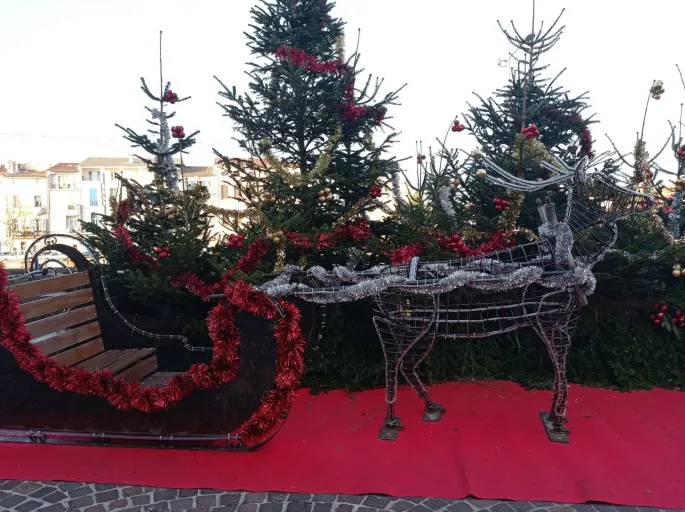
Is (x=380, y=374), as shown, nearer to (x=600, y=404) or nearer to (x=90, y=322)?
(x=600, y=404)

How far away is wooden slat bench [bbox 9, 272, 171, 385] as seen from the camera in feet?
13.1

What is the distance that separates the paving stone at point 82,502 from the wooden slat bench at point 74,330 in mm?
1148

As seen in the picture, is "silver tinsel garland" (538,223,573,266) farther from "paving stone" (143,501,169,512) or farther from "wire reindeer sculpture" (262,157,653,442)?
"paving stone" (143,501,169,512)

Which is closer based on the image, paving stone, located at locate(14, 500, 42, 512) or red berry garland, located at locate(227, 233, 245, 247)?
paving stone, located at locate(14, 500, 42, 512)

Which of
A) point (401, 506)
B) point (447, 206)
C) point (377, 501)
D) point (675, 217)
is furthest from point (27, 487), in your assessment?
point (675, 217)

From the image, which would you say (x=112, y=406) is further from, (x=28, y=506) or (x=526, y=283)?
(x=526, y=283)

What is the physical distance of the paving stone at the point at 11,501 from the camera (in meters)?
3.04

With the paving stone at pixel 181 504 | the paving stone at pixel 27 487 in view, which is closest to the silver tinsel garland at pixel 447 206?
the paving stone at pixel 181 504

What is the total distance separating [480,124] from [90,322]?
4.75 metres

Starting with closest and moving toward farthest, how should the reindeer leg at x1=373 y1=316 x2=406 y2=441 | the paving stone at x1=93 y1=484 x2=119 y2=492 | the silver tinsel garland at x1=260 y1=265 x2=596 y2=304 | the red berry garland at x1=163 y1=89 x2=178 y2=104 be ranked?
1. the paving stone at x1=93 y1=484 x2=119 y2=492
2. the silver tinsel garland at x1=260 y1=265 x2=596 y2=304
3. the reindeer leg at x1=373 y1=316 x2=406 y2=441
4. the red berry garland at x1=163 y1=89 x2=178 y2=104

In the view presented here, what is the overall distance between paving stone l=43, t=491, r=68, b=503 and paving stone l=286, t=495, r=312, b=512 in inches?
55.4

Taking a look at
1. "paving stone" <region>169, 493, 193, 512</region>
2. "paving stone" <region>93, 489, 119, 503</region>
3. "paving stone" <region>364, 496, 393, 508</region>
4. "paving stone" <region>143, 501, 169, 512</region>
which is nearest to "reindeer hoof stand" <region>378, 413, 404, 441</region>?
"paving stone" <region>364, 496, 393, 508</region>

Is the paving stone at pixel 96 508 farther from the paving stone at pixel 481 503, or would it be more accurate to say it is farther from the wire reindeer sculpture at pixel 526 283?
the paving stone at pixel 481 503

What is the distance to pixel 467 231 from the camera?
509 cm
